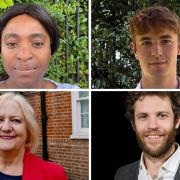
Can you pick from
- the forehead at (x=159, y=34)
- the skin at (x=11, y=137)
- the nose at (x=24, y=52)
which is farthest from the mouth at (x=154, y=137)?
the nose at (x=24, y=52)

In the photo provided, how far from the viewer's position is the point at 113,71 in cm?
255

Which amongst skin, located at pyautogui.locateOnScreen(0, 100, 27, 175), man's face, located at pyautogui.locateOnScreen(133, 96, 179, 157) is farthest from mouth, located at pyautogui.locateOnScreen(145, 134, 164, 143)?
skin, located at pyautogui.locateOnScreen(0, 100, 27, 175)

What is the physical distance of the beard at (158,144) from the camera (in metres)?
2.53

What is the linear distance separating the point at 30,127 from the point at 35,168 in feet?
0.80

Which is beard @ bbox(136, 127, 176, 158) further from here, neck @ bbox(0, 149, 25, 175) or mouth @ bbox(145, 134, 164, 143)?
neck @ bbox(0, 149, 25, 175)

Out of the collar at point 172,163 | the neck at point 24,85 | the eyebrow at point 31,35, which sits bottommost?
the collar at point 172,163

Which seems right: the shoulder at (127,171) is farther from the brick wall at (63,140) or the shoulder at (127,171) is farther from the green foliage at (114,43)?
the green foliage at (114,43)

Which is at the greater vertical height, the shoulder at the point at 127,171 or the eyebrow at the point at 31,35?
the eyebrow at the point at 31,35

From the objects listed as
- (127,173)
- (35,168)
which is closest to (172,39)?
(127,173)

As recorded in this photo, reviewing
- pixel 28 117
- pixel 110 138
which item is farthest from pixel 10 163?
pixel 110 138

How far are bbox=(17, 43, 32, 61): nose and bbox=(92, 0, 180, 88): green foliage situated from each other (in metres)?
0.38

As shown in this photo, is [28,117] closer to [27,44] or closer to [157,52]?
[27,44]

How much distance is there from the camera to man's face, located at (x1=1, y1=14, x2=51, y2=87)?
245 cm

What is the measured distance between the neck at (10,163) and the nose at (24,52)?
0.55m
